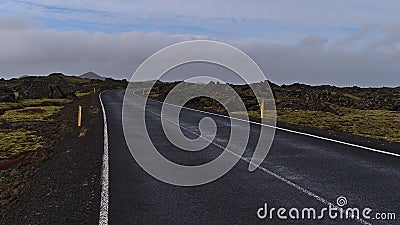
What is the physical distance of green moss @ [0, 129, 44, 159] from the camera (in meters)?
16.1

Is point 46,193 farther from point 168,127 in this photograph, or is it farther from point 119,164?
point 168,127

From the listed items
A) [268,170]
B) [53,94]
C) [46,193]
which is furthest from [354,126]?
[53,94]

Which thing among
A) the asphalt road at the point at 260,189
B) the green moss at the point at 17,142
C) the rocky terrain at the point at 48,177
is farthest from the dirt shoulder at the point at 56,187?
the green moss at the point at 17,142

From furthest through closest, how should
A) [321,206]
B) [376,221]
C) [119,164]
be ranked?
[119,164]
[321,206]
[376,221]

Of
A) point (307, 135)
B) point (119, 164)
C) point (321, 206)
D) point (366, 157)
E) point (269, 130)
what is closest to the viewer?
point (321, 206)

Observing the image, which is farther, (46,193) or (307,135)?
(307,135)

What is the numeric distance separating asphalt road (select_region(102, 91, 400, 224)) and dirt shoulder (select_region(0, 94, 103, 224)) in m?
0.41

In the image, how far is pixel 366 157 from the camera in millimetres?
11547

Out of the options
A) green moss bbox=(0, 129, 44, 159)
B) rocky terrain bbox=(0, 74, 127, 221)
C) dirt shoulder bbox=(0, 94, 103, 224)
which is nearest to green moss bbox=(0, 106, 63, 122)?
green moss bbox=(0, 129, 44, 159)

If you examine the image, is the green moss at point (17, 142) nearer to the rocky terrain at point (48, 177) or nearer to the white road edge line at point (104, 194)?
the rocky terrain at point (48, 177)

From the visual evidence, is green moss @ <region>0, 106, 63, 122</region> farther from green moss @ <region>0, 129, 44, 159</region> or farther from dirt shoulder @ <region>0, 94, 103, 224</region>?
dirt shoulder @ <region>0, 94, 103, 224</region>

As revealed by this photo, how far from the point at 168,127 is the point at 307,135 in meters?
6.10

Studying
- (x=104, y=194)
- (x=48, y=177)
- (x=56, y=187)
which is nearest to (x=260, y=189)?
(x=104, y=194)

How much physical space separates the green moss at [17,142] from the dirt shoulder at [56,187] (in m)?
1.78
